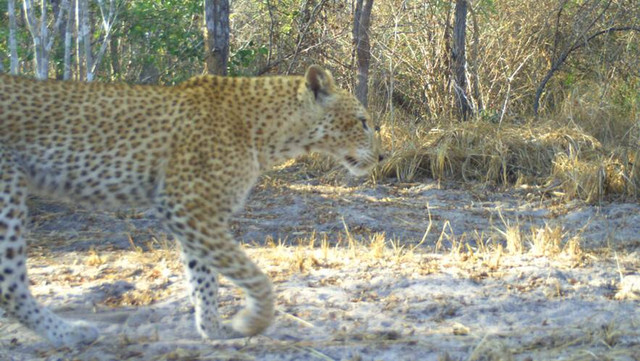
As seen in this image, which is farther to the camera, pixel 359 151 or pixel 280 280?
pixel 280 280

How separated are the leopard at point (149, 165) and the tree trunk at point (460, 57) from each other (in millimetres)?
6357

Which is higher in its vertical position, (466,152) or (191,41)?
(191,41)

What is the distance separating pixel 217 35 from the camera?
28.3ft

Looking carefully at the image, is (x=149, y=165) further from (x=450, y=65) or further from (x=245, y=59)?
(x=450, y=65)

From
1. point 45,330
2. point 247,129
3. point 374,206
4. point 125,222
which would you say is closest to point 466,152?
point 374,206

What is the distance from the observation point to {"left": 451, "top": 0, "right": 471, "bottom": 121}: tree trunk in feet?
33.9

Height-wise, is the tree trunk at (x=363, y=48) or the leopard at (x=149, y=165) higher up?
the tree trunk at (x=363, y=48)

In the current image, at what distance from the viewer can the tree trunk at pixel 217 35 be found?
8633 mm

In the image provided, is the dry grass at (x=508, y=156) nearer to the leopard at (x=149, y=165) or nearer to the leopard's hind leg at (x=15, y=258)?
the leopard at (x=149, y=165)

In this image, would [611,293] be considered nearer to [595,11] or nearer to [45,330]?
[45,330]

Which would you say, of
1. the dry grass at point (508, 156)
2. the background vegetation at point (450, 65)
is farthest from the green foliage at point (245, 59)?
the dry grass at point (508, 156)

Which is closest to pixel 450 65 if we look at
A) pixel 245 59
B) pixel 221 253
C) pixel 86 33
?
pixel 245 59

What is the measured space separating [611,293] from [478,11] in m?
6.91

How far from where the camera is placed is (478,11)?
436 inches
